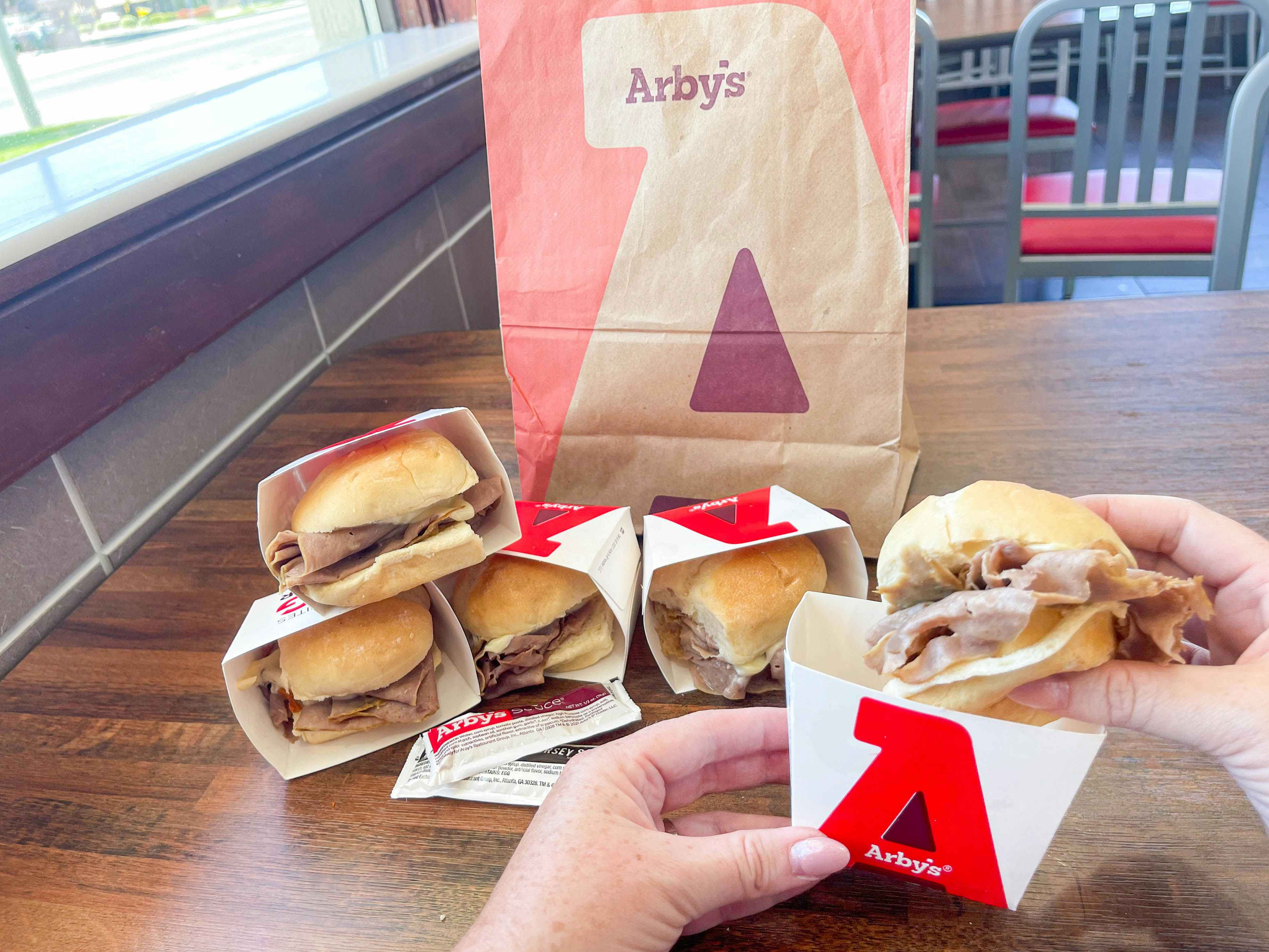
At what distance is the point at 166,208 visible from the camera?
994mm

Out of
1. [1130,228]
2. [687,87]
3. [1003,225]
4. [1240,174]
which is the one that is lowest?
[1003,225]

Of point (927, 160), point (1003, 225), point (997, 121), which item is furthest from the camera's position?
point (1003, 225)

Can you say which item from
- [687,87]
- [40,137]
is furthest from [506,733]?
[40,137]

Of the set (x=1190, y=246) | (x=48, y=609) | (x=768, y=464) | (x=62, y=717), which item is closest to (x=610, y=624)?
(x=768, y=464)

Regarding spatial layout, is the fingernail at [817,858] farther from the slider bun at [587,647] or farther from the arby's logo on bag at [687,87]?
the arby's logo on bag at [687,87]

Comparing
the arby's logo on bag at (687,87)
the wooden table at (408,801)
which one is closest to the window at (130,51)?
the wooden table at (408,801)

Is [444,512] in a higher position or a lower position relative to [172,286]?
lower

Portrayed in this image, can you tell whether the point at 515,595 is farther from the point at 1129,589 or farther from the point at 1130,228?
the point at 1130,228

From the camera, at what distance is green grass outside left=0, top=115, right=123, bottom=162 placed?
1.11m

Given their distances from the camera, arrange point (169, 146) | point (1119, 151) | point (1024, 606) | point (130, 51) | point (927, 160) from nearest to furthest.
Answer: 1. point (1024, 606)
2. point (169, 146)
3. point (130, 51)
4. point (1119, 151)
5. point (927, 160)

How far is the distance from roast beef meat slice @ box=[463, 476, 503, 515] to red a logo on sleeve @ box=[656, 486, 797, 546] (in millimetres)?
157

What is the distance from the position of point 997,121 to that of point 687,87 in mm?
2712

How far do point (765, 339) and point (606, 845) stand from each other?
1.69 ft

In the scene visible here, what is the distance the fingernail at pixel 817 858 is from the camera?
0.53 meters
